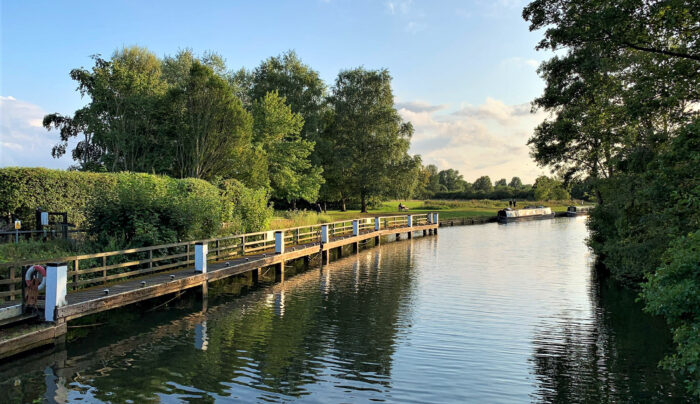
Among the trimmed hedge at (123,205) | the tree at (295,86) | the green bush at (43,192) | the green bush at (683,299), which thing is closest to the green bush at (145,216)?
the trimmed hedge at (123,205)

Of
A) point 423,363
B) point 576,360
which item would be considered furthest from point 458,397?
point 576,360

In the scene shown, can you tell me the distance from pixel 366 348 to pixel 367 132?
4478 centimetres

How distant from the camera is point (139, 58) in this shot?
42844 millimetres

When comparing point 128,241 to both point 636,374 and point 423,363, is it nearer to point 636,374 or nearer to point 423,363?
point 423,363

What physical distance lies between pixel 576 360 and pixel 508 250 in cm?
2105

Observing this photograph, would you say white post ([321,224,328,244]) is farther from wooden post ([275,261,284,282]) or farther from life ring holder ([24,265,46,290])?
life ring holder ([24,265,46,290])

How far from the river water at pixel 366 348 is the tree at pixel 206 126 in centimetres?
1582

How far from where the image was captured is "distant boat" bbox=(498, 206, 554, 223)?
58.4m

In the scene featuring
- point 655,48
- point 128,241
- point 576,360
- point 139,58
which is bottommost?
point 576,360

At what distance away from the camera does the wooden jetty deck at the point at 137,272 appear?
10242mm

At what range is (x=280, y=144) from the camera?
4378 centimetres

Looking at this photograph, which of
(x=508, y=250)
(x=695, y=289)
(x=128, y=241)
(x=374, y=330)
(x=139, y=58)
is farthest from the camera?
(x=139, y=58)

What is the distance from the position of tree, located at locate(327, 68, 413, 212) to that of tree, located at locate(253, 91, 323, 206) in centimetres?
814

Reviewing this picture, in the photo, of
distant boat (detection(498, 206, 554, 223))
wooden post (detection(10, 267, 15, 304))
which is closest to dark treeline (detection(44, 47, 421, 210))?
distant boat (detection(498, 206, 554, 223))
